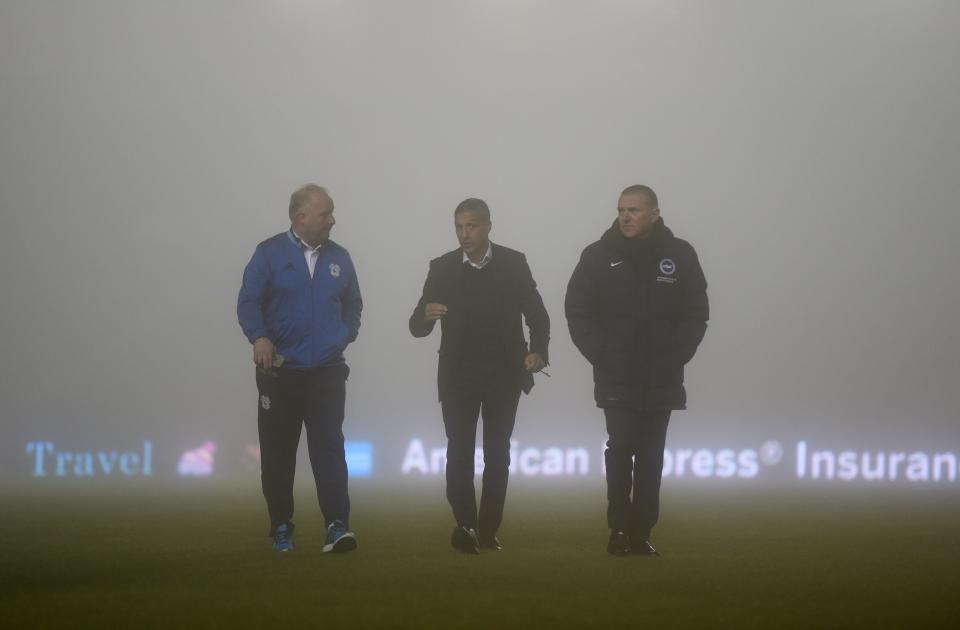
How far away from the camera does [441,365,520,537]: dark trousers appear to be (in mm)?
5914

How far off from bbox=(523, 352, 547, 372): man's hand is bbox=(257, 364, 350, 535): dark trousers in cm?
69

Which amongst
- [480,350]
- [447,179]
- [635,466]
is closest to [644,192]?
[480,350]

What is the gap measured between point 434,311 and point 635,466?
0.96 meters

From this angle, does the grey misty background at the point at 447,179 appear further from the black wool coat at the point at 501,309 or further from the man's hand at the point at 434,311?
the man's hand at the point at 434,311

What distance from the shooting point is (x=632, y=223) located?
561 centimetres

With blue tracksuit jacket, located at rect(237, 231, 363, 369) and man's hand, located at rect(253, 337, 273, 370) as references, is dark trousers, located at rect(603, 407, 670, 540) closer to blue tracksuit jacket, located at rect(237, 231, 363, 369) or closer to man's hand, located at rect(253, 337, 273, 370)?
blue tracksuit jacket, located at rect(237, 231, 363, 369)

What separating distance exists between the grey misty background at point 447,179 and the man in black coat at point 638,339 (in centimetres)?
1125

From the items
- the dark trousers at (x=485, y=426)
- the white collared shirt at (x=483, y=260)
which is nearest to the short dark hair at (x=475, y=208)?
the white collared shirt at (x=483, y=260)

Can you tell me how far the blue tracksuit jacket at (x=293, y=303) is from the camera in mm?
5730

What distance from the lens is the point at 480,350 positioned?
5.95 m

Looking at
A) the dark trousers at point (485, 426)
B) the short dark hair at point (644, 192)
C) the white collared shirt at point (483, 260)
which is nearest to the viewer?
the short dark hair at point (644, 192)

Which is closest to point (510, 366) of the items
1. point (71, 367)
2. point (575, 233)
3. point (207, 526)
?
point (207, 526)

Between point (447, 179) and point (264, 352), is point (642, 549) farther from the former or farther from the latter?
point (447, 179)

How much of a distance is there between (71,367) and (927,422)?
9779mm
